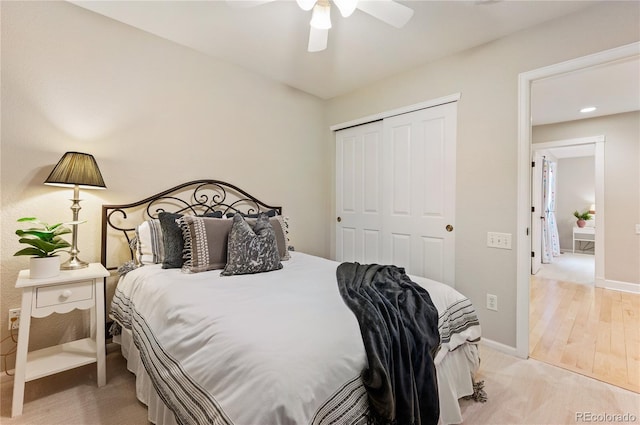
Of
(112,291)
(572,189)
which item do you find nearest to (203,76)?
(112,291)

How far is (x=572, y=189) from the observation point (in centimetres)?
723

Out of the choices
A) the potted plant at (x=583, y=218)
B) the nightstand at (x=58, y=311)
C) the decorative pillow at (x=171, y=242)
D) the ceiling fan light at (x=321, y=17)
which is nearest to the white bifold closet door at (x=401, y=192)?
the ceiling fan light at (x=321, y=17)

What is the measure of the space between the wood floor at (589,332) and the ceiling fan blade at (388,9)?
2685 millimetres

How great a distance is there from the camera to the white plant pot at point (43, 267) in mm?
1668

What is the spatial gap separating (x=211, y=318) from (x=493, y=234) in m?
2.31

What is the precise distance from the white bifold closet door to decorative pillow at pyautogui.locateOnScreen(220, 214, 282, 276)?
156cm

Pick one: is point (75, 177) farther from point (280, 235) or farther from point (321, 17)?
point (321, 17)

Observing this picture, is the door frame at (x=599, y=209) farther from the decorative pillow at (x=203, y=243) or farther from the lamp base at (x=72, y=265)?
the lamp base at (x=72, y=265)

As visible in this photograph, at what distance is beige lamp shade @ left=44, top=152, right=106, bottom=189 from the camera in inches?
73.2

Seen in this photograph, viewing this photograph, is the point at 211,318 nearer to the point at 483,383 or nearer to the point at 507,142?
the point at 483,383

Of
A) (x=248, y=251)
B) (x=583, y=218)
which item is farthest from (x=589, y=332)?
(x=583, y=218)

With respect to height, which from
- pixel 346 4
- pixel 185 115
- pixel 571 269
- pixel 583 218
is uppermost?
pixel 346 4

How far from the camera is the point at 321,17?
1829 mm

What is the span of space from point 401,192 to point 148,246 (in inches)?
94.6
